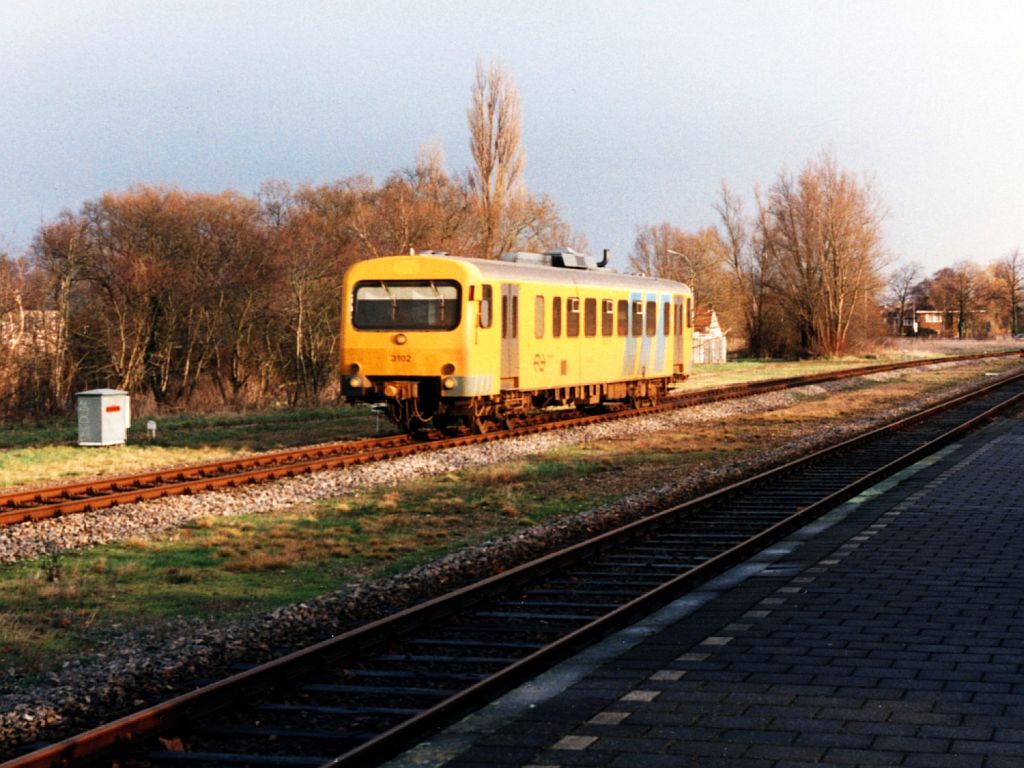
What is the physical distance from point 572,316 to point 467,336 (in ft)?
14.5

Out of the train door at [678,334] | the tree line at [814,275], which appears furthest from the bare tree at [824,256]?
the train door at [678,334]

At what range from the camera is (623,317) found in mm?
28312

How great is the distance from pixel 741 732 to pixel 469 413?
16.9 metres

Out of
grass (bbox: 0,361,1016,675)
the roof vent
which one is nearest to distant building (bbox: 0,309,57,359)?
the roof vent

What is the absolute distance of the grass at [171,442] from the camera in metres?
19.0

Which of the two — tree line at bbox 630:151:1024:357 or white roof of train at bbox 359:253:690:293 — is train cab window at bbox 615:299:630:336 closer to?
white roof of train at bbox 359:253:690:293

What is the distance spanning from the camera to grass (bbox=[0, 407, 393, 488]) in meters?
19.0

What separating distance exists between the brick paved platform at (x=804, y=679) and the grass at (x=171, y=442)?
1154 cm

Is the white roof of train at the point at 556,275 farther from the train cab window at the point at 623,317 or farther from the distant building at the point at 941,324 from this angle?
the distant building at the point at 941,324

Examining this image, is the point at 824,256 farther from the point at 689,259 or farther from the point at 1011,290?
the point at 1011,290

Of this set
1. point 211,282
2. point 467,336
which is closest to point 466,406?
point 467,336

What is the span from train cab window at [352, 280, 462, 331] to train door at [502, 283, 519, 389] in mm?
1332

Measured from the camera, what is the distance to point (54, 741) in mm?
6273

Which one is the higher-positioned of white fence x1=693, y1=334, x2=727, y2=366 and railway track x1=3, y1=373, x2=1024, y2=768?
white fence x1=693, y1=334, x2=727, y2=366
